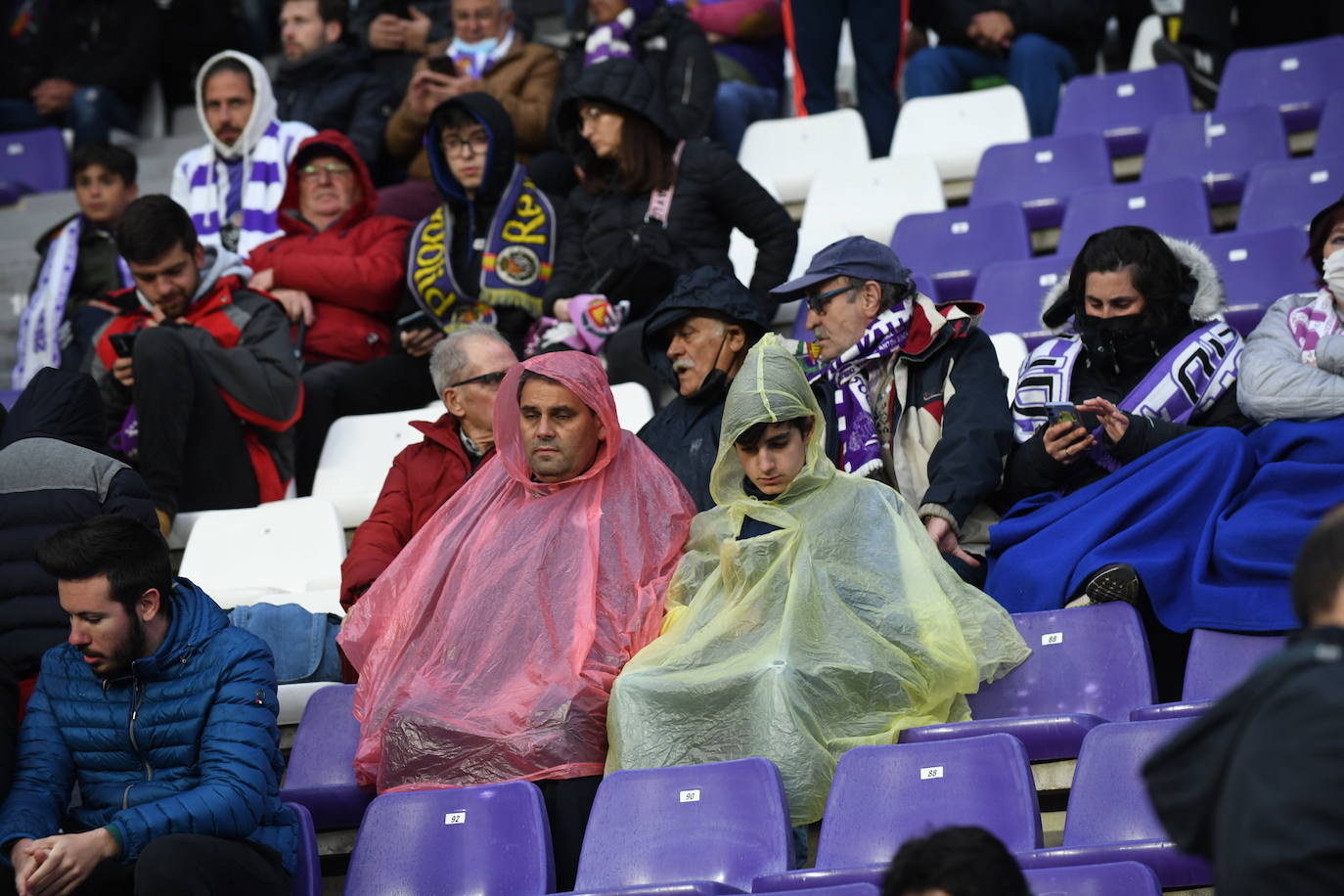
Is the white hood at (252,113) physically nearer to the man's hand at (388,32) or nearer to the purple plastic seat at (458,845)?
the man's hand at (388,32)

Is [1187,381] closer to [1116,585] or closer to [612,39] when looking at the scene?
[1116,585]

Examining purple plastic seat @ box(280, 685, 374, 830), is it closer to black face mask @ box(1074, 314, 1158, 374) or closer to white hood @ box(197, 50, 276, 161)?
black face mask @ box(1074, 314, 1158, 374)

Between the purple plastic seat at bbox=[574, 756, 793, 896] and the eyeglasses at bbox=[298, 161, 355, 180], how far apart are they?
10.4ft

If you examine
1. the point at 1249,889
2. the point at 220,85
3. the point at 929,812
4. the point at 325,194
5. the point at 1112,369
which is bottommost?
the point at 929,812

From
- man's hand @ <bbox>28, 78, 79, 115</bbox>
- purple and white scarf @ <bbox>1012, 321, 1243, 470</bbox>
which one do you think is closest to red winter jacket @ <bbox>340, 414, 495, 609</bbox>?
purple and white scarf @ <bbox>1012, 321, 1243, 470</bbox>

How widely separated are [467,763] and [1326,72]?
4.11 metres

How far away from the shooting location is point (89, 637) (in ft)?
10.5

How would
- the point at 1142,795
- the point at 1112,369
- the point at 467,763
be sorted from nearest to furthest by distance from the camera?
1. the point at 1142,795
2. the point at 467,763
3. the point at 1112,369

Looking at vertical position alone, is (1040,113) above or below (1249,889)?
above

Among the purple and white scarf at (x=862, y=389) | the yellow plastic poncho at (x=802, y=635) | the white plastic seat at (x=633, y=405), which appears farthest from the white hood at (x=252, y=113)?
the yellow plastic poncho at (x=802, y=635)

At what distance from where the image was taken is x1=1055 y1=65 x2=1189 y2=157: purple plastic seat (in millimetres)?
6320

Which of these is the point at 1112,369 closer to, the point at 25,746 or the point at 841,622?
the point at 841,622

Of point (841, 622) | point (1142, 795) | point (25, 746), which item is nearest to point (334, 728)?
point (25, 746)

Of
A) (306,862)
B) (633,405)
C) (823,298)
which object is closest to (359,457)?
(633,405)
